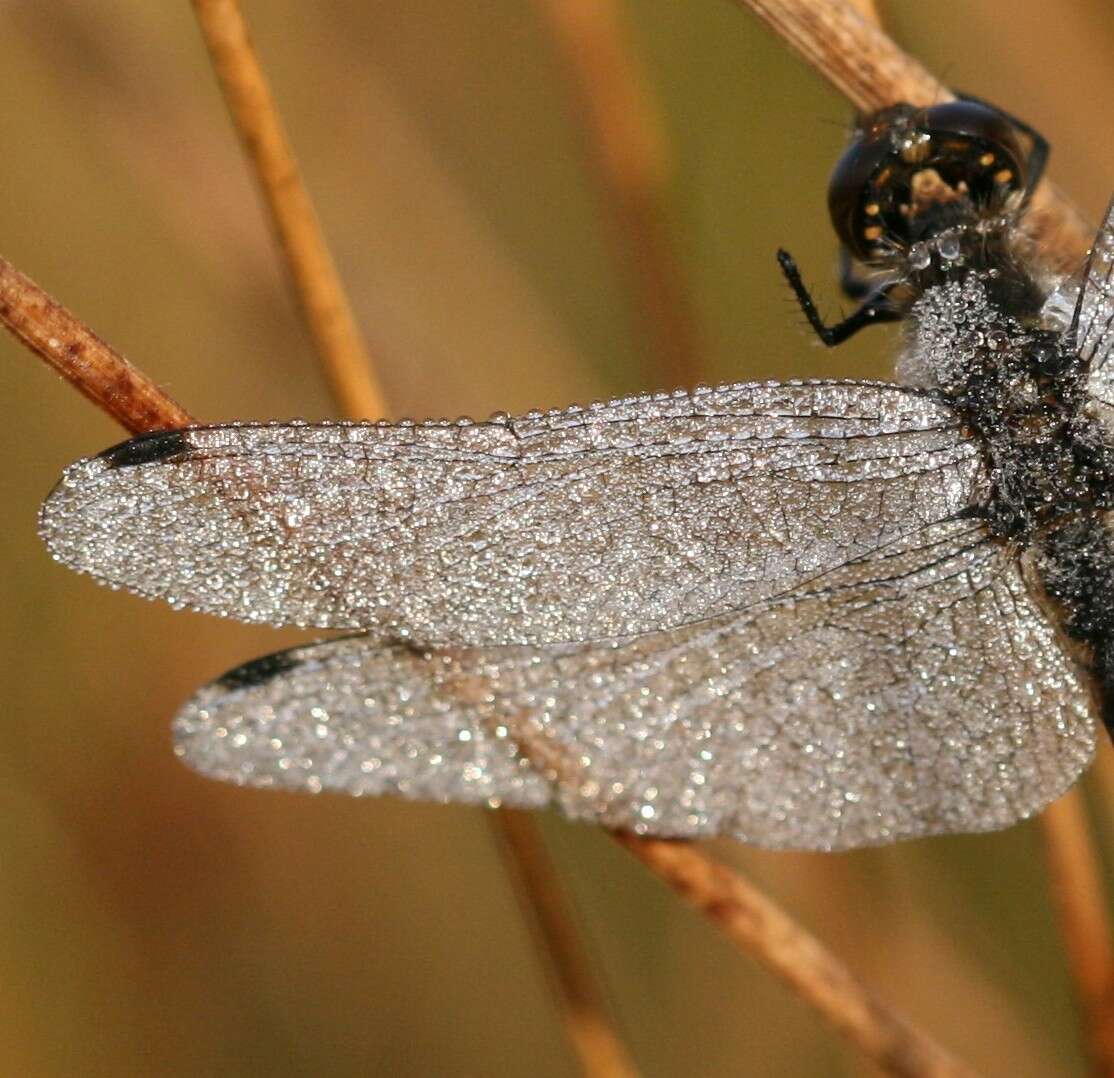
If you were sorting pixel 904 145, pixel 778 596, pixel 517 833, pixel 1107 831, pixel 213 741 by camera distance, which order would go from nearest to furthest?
pixel 213 741 < pixel 778 596 < pixel 904 145 < pixel 517 833 < pixel 1107 831

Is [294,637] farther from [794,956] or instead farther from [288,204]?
[794,956]

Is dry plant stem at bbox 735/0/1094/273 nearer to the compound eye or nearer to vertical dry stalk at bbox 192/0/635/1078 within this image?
the compound eye

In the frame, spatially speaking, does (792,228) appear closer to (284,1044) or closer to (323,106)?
(323,106)

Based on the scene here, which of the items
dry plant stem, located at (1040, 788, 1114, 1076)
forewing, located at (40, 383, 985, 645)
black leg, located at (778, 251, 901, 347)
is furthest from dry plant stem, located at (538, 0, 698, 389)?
dry plant stem, located at (1040, 788, 1114, 1076)

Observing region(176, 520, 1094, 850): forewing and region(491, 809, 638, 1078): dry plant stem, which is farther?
region(491, 809, 638, 1078): dry plant stem

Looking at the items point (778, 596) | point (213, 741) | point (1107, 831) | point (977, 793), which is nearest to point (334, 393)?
point (213, 741)

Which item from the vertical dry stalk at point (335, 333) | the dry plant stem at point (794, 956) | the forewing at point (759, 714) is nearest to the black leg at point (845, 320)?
the forewing at point (759, 714)

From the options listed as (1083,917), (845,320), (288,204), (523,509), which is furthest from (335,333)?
(1083,917)
